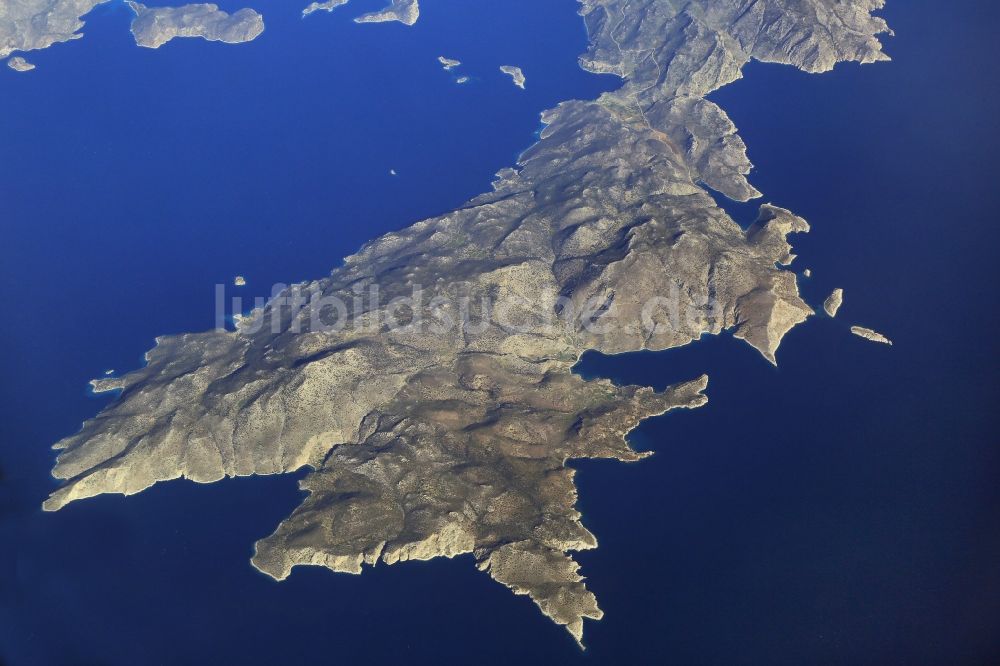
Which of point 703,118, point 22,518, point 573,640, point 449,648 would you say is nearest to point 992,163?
point 703,118

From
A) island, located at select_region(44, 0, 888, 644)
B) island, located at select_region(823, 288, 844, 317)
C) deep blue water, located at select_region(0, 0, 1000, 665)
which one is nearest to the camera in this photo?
deep blue water, located at select_region(0, 0, 1000, 665)

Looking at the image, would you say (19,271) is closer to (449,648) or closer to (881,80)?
(449,648)

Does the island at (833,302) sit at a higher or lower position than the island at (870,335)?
higher

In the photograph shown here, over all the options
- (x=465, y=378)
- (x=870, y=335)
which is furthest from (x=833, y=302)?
(x=465, y=378)

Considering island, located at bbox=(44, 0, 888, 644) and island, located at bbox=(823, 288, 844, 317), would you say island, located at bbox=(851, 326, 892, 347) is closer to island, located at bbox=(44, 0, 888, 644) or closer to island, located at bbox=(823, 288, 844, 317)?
island, located at bbox=(823, 288, 844, 317)

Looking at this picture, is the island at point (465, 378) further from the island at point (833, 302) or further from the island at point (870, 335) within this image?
the island at point (870, 335)
